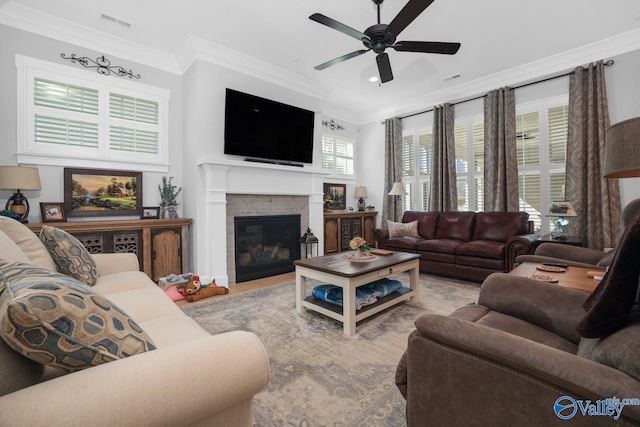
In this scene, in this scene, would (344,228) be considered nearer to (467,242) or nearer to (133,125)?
(467,242)

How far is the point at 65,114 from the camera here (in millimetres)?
3150

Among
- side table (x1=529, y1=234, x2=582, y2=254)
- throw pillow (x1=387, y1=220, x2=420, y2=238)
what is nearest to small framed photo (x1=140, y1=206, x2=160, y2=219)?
throw pillow (x1=387, y1=220, x2=420, y2=238)

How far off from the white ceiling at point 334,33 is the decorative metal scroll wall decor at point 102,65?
0.46ft

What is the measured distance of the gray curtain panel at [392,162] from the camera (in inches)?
229

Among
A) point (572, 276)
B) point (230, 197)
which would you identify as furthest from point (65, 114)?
point (572, 276)

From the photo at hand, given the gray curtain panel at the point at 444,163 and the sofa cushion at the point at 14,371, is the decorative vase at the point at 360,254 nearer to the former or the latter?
the sofa cushion at the point at 14,371

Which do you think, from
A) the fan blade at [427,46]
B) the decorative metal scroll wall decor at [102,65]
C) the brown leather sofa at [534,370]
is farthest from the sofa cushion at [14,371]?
the decorative metal scroll wall decor at [102,65]

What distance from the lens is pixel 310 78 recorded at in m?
4.48

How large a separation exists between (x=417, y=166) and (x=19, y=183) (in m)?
5.65

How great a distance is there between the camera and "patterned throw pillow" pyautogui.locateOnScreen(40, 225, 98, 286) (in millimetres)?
1842

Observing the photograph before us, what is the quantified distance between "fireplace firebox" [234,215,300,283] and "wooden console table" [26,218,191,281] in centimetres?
69

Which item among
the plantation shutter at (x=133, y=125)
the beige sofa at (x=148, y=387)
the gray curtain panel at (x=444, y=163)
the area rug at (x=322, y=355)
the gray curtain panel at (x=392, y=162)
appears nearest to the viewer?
the beige sofa at (x=148, y=387)

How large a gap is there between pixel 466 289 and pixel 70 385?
147 inches

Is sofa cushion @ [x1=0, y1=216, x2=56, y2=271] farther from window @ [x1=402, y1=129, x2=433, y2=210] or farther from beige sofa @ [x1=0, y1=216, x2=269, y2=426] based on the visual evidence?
window @ [x1=402, y1=129, x2=433, y2=210]
